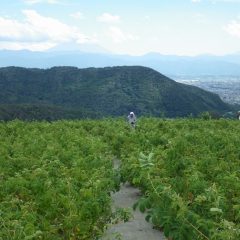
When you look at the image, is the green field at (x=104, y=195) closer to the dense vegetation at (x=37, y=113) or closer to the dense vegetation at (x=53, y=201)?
the dense vegetation at (x=53, y=201)

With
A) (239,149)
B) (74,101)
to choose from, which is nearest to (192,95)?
(74,101)

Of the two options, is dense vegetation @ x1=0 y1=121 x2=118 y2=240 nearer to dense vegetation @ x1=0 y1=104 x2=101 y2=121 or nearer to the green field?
the green field

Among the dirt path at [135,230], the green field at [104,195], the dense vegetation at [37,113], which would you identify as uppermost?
the green field at [104,195]

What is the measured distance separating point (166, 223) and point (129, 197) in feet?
21.2

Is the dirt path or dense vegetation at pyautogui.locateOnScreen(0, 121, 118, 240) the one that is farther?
the dirt path

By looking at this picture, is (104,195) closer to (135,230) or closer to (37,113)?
(135,230)

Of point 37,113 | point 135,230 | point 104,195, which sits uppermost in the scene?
point 104,195

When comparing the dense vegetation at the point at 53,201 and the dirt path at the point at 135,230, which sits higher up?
the dense vegetation at the point at 53,201

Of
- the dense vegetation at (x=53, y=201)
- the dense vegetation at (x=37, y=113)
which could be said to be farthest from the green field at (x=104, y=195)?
the dense vegetation at (x=37, y=113)

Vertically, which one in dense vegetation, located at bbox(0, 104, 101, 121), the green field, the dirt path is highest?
the green field

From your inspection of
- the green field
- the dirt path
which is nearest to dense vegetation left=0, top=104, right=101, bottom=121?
the green field

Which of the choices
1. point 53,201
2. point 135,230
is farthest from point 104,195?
point 135,230

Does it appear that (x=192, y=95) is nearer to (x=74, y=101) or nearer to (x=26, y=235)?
(x=74, y=101)

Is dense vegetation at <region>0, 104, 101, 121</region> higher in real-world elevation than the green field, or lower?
lower
